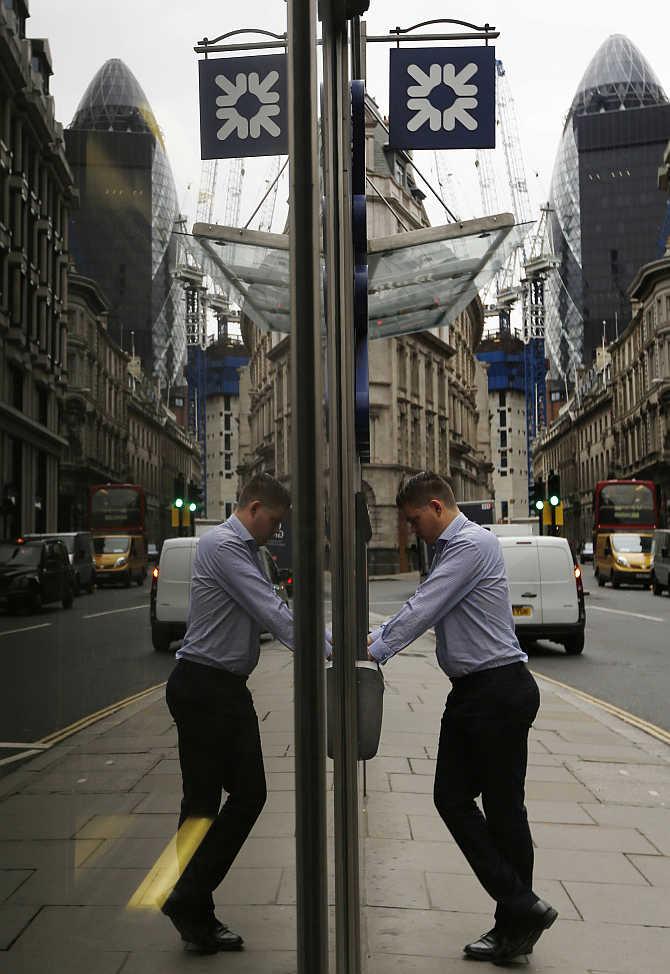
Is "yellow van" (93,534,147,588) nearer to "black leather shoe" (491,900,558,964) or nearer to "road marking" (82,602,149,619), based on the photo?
"road marking" (82,602,149,619)

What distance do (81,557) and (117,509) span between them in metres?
0.09

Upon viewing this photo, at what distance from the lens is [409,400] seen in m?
3.65

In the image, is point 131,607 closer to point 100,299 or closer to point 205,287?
point 100,299

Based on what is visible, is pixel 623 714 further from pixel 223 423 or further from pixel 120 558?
pixel 120 558

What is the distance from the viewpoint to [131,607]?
1.19m

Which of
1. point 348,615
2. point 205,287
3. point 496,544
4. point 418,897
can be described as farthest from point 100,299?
point 418,897

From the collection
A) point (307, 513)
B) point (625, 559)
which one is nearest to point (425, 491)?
point (307, 513)

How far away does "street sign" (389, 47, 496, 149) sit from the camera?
3.55m

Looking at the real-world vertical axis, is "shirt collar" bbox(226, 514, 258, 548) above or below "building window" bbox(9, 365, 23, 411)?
below

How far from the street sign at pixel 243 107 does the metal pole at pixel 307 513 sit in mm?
45

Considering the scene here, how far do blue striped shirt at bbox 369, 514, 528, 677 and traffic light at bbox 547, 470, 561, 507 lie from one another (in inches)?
56.3

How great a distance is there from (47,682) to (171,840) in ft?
1.33

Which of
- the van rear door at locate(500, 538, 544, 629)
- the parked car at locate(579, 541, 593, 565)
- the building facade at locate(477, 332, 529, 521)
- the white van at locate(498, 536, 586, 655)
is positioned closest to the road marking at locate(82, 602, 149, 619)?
the building facade at locate(477, 332, 529, 521)

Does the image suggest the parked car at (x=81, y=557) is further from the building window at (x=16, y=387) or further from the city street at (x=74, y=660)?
the building window at (x=16, y=387)
